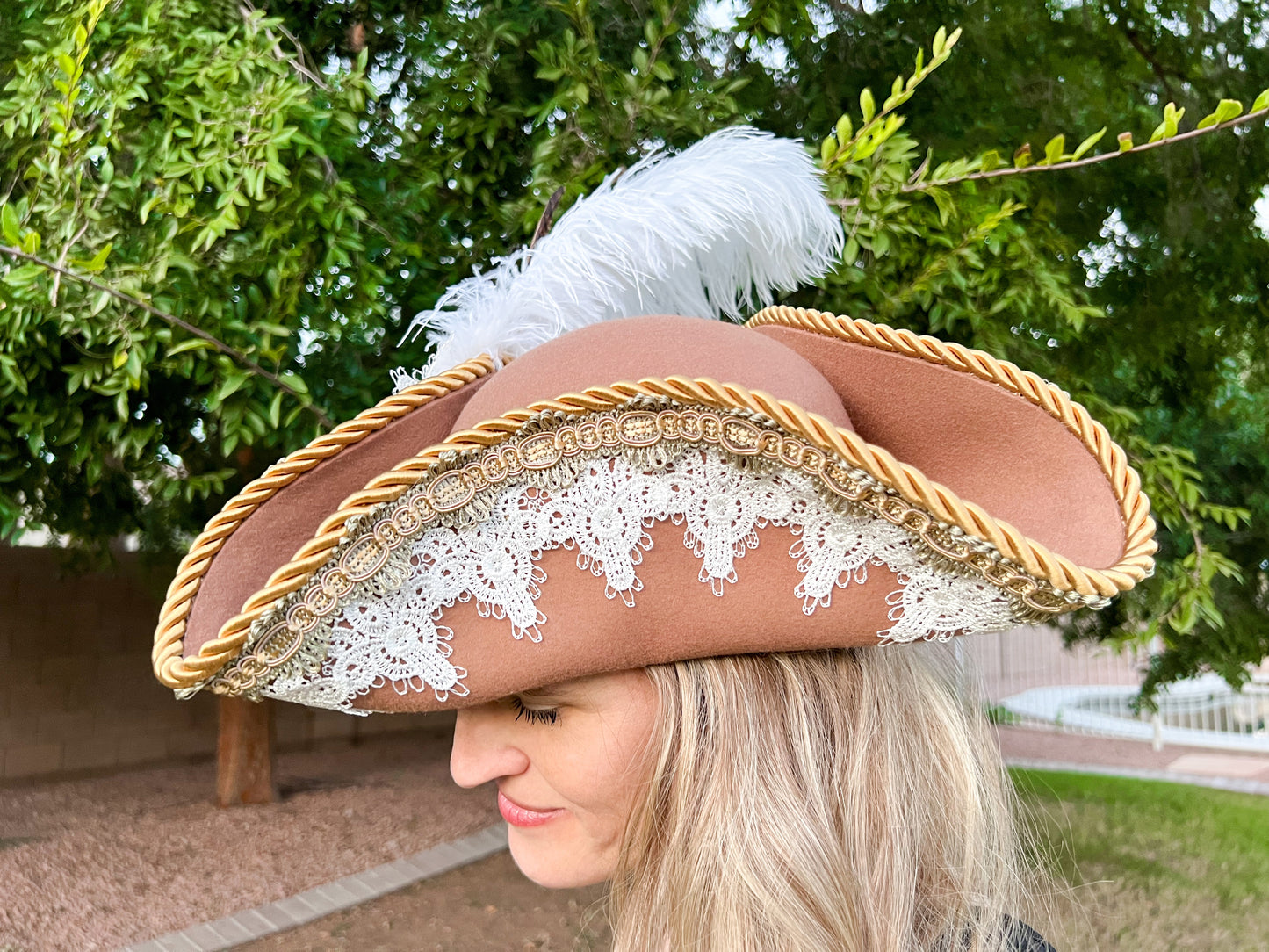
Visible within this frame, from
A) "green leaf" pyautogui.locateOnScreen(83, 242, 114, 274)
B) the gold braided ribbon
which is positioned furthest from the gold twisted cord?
"green leaf" pyautogui.locateOnScreen(83, 242, 114, 274)

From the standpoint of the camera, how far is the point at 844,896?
3.78ft

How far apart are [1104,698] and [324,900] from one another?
13885 millimetres

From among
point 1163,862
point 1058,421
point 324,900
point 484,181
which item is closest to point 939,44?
point 1058,421

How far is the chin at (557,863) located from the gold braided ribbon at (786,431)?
0.48m

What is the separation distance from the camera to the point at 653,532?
3.50 ft

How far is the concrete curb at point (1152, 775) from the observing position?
964 cm

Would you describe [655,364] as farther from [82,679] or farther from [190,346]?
[82,679]

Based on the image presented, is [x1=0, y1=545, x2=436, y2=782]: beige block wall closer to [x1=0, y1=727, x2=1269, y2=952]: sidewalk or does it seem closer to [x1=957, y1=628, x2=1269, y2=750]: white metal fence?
[x1=0, y1=727, x2=1269, y2=952]: sidewalk

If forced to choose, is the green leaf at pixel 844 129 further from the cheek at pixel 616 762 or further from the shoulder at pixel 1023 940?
the shoulder at pixel 1023 940

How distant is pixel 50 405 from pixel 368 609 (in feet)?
6.00

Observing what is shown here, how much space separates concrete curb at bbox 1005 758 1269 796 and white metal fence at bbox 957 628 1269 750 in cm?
69

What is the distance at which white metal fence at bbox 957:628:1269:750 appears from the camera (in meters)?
12.4

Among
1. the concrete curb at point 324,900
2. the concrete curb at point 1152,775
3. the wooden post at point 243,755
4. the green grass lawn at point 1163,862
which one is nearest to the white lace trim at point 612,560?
the green grass lawn at point 1163,862

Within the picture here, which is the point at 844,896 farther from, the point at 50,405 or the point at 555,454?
the point at 50,405
